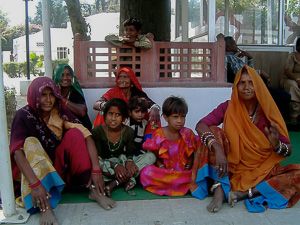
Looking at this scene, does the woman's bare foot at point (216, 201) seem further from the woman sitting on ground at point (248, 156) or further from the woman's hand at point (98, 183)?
the woman's hand at point (98, 183)

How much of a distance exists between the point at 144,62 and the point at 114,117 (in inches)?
66.8

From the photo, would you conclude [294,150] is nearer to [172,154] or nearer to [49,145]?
[172,154]

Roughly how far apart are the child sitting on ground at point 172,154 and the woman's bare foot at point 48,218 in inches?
36.7

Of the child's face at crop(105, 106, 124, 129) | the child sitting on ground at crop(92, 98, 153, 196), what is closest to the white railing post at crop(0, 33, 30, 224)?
the child sitting on ground at crop(92, 98, 153, 196)

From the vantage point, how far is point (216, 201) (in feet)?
10.9

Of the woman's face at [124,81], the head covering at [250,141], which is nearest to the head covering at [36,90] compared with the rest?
the woman's face at [124,81]

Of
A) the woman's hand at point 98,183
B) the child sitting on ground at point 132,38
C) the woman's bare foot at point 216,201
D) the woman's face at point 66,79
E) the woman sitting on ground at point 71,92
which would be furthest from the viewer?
the child sitting on ground at point 132,38

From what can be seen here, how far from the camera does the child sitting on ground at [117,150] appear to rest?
367 cm

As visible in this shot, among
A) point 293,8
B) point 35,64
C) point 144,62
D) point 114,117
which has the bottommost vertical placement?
point 114,117

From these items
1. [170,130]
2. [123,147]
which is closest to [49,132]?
[123,147]

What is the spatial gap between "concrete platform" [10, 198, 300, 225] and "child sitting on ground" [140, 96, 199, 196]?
0.21 meters

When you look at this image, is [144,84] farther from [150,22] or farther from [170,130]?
[150,22]

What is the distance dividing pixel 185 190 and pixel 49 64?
301 cm

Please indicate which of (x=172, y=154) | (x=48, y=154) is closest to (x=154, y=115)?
(x=172, y=154)
